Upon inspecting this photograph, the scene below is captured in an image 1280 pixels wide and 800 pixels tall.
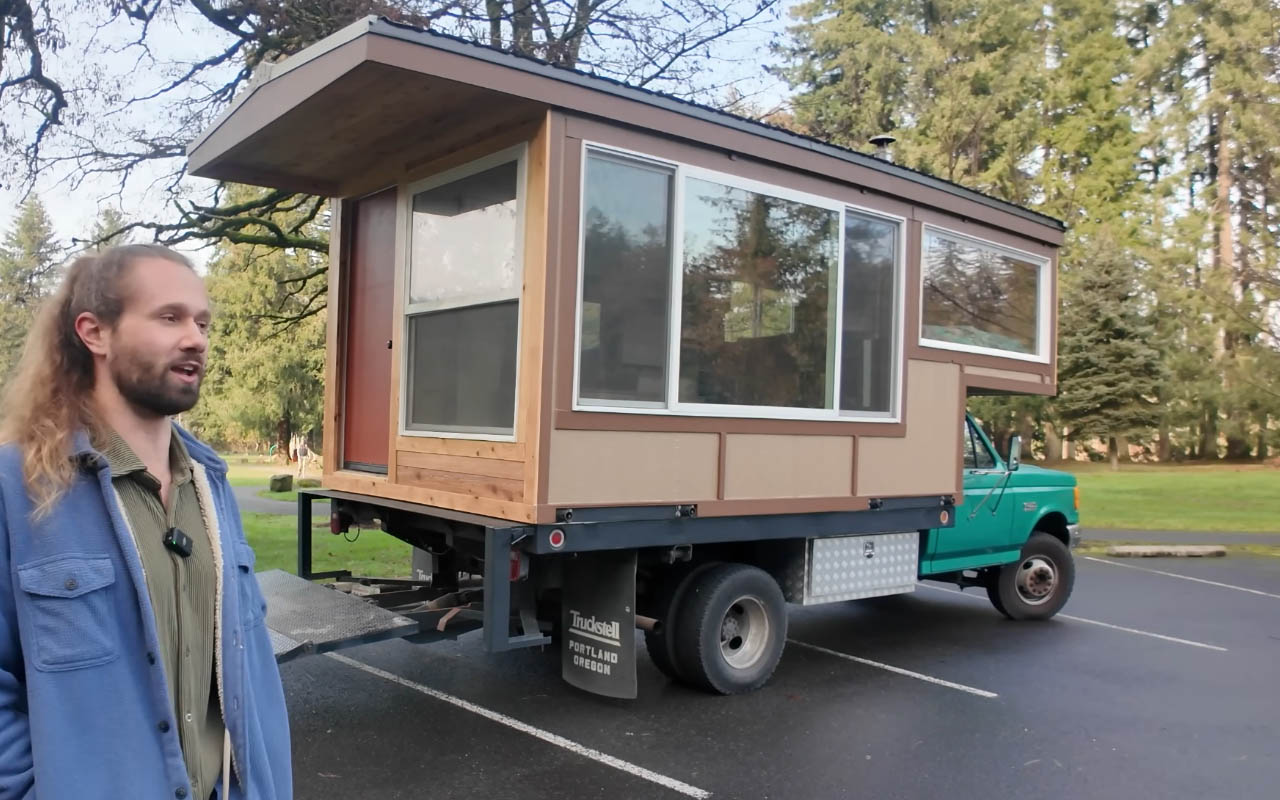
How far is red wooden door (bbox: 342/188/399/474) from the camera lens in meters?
6.46

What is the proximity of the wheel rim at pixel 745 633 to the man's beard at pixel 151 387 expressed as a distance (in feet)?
14.7

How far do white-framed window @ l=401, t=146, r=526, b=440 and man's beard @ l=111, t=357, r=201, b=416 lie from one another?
127 inches

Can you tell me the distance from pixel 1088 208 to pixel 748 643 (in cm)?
3245

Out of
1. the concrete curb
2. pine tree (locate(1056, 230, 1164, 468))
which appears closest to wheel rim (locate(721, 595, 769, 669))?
the concrete curb

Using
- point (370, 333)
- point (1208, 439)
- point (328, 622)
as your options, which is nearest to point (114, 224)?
point (370, 333)

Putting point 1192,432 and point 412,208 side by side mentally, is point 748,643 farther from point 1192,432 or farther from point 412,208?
point 1192,432

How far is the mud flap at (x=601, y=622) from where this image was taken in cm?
521

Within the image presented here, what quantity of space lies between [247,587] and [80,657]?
41 cm

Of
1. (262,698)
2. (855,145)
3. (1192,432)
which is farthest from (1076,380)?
(262,698)

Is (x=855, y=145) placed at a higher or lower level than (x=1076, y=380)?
higher

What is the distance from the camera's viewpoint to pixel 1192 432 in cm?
3319

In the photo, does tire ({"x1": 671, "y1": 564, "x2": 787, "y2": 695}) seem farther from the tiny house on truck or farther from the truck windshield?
the truck windshield

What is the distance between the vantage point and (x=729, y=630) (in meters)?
6.02

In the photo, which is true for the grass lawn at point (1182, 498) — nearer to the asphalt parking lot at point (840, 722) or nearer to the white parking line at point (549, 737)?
the asphalt parking lot at point (840, 722)
